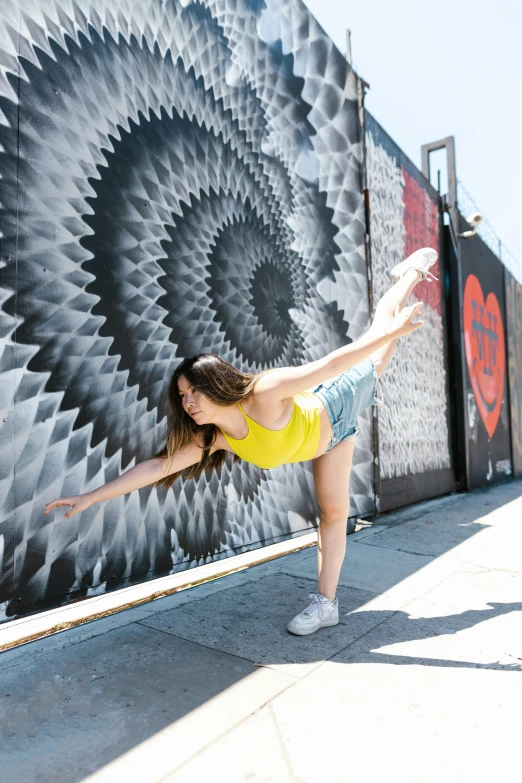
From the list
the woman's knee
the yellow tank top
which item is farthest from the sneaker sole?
the yellow tank top

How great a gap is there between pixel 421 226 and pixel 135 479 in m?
6.14

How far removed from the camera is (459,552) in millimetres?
→ 4137

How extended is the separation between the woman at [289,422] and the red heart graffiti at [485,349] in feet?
20.0

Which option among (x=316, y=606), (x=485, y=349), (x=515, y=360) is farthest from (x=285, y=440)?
(x=515, y=360)

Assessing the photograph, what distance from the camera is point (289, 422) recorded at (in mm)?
2396

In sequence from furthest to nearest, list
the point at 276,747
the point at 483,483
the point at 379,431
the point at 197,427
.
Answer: the point at 483,483, the point at 379,431, the point at 197,427, the point at 276,747

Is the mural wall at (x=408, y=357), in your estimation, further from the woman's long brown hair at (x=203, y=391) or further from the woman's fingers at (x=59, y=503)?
the woman's fingers at (x=59, y=503)

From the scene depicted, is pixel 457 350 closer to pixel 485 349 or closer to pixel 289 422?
pixel 485 349

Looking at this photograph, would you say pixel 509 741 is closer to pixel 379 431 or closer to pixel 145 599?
pixel 145 599

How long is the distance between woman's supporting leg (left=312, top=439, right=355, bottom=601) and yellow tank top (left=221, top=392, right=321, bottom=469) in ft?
0.66

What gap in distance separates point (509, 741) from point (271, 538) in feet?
8.06

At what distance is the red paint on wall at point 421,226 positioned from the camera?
22.5ft

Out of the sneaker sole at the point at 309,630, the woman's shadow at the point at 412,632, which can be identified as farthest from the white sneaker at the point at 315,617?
the woman's shadow at the point at 412,632

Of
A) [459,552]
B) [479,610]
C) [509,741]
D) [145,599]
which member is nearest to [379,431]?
[459,552]
